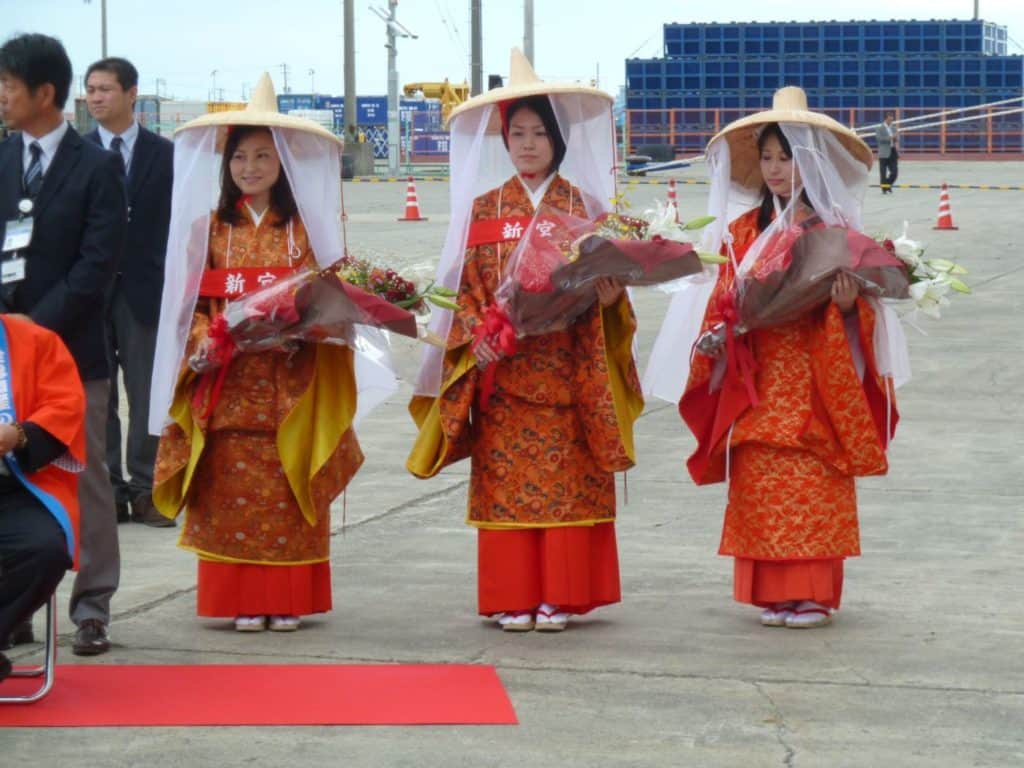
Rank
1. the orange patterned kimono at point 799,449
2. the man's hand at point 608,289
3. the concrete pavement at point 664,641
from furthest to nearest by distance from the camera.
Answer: the orange patterned kimono at point 799,449 < the man's hand at point 608,289 < the concrete pavement at point 664,641

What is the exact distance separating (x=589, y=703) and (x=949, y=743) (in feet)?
3.03

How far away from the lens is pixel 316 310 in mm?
5504

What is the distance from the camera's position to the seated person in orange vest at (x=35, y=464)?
464cm

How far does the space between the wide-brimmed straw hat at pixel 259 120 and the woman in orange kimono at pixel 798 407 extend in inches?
51.2

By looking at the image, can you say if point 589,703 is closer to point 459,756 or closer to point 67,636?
point 459,756

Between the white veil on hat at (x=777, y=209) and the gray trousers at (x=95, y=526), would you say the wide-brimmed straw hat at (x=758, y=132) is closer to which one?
the white veil on hat at (x=777, y=209)

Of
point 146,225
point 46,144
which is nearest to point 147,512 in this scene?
point 146,225

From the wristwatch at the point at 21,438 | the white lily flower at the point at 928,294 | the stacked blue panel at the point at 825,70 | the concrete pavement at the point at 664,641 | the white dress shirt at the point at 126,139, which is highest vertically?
the stacked blue panel at the point at 825,70

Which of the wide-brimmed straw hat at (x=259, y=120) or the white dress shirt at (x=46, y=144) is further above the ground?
the wide-brimmed straw hat at (x=259, y=120)

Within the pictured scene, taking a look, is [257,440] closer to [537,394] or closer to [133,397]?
[537,394]

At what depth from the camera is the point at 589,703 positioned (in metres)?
4.87

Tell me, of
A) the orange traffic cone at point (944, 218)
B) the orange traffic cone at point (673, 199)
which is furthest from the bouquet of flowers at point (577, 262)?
the orange traffic cone at point (944, 218)

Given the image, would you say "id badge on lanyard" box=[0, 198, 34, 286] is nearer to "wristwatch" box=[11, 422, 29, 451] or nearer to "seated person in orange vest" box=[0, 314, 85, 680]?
"seated person in orange vest" box=[0, 314, 85, 680]

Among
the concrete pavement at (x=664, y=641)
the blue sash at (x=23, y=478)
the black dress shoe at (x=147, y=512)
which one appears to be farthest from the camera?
the black dress shoe at (x=147, y=512)
